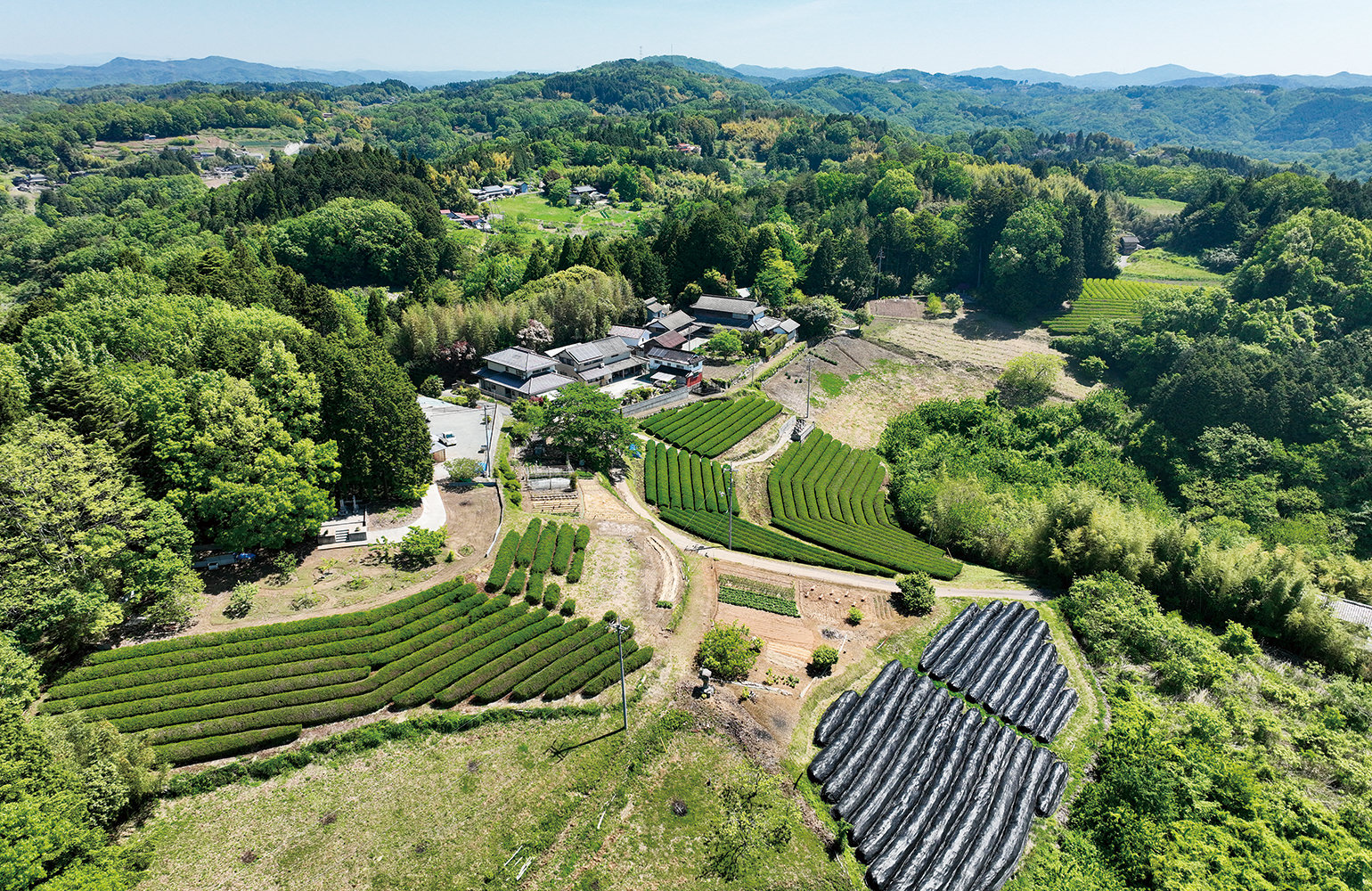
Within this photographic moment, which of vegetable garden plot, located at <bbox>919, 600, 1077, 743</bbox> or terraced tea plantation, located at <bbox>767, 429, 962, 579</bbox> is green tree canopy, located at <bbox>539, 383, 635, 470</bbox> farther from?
vegetable garden plot, located at <bbox>919, 600, 1077, 743</bbox>

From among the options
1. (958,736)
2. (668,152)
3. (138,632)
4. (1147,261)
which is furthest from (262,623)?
(668,152)

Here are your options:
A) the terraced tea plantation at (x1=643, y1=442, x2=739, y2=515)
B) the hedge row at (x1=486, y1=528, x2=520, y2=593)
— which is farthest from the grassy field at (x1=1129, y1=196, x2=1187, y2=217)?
the hedge row at (x1=486, y1=528, x2=520, y2=593)

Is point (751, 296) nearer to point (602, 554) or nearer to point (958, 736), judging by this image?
point (602, 554)

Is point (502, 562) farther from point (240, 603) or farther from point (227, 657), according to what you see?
point (227, 657)

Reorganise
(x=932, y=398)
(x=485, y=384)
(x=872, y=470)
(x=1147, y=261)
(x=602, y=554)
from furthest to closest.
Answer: (x=1147, y=261) → (x=932, y=398) → (x=485, y=384) → (x=872, y=470) → (x=602, y=554)

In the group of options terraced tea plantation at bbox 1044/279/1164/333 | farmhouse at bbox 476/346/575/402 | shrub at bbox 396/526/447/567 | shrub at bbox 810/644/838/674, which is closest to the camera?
shrub at bbox 810/644/838/674

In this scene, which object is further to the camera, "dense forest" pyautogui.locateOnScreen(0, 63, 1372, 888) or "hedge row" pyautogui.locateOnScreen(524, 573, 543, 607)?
"hedge row" pyautogui.locateOnScreen(524, 573, 543, 607)

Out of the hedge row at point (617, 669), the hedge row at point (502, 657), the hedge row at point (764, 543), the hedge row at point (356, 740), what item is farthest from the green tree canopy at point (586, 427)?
the hedge row at point (356, 740)
